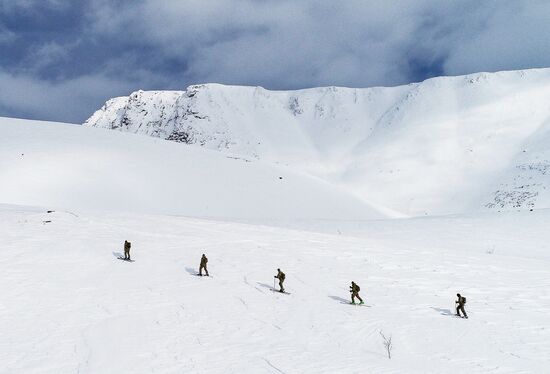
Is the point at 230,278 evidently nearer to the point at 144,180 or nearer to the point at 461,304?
the point at 461,304

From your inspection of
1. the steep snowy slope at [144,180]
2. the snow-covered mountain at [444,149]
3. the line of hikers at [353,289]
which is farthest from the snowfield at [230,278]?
the snow-covered mountain at [444,149]

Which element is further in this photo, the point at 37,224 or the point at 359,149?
the point at 359,149

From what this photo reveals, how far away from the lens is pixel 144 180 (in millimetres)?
50031

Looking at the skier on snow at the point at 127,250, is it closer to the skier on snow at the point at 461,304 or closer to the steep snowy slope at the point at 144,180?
the skier on snow at the point at 461,304

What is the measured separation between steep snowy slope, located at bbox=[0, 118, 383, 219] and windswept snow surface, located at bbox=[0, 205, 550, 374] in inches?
662

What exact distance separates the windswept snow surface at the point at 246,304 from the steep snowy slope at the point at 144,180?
55.2 ft

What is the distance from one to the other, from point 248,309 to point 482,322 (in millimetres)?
7773

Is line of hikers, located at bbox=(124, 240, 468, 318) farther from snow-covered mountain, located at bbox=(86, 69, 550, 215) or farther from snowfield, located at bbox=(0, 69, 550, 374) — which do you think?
snow-covered mountain, located at bbox=(86, 69, 550, 215)

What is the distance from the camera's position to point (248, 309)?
15.7 m

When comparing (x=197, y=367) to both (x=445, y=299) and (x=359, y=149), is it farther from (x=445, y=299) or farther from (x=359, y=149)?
(x=359, y=149)

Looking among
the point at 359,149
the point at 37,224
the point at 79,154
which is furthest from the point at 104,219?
the point at 359,149

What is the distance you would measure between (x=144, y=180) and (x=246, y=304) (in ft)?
119

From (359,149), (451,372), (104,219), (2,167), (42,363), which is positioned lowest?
(42,363)

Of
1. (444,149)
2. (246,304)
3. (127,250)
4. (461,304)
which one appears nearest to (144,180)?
(127,250)
